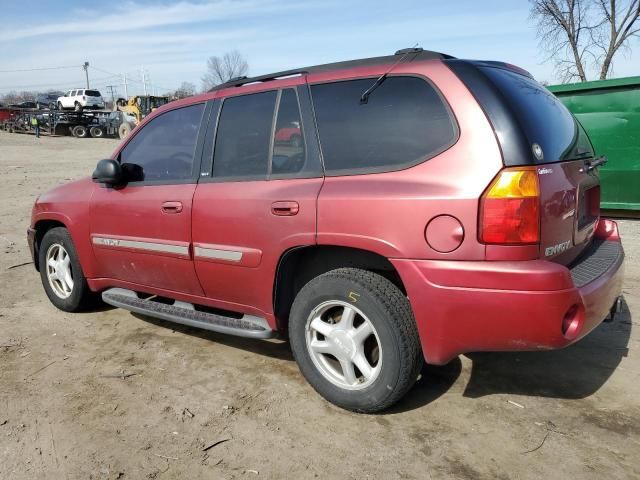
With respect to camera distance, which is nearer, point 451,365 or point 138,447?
point 138,447

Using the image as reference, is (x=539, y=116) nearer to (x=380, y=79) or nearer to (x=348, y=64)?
(x=380, y=79)

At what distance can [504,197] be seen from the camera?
92.7 inches

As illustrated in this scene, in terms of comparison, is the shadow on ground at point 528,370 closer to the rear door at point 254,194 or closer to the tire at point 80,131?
the rear door at point 254,194

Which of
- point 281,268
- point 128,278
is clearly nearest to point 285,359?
point 281,268

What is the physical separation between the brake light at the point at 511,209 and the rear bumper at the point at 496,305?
121 mm

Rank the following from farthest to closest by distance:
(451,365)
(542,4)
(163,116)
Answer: (542,4)
(163,116)
(451,365)

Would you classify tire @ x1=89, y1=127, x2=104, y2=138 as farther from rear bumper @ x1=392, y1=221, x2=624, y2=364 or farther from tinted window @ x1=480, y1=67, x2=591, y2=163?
rear bumper @ x1=392, y1=221, x2=624, y2=364

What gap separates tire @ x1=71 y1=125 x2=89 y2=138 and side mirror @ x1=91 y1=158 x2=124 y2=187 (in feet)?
114

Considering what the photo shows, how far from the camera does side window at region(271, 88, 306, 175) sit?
3.04m

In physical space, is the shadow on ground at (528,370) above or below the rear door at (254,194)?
below

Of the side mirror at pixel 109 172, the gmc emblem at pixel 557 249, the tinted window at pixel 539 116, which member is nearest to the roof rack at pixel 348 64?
the tinted window at pixel 539 116

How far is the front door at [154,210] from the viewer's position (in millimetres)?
3557

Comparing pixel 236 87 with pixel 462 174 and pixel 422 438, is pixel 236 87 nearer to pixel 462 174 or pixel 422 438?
pixel 462 174

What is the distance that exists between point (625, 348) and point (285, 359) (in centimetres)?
231
